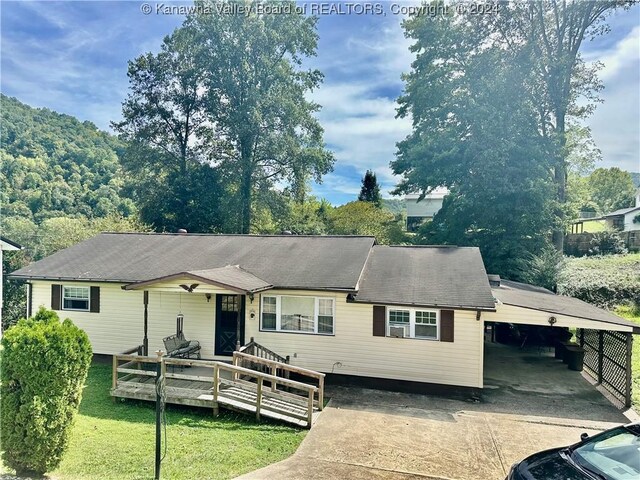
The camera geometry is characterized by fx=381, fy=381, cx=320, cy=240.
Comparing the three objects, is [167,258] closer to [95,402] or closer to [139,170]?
[95,402]

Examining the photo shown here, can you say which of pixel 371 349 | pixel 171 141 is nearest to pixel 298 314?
pixel 371 349

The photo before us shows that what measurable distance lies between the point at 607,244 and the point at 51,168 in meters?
51.3

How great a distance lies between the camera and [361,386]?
10570 mm

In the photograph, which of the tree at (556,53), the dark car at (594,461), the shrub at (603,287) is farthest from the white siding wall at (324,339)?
the tree at (556,53)

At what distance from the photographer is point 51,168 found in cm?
3756

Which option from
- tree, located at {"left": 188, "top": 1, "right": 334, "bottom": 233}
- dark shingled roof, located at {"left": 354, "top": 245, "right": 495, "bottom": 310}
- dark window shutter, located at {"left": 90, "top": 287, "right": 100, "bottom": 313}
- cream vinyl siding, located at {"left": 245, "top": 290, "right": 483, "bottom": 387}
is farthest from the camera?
tree, located at {"left": 188, "top": 1, "right": 334, "bottom": 233}

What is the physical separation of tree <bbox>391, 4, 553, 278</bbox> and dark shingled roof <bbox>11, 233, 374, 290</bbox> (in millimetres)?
10535

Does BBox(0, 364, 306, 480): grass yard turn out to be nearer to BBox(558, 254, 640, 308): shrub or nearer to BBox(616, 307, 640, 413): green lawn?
BBox(616, 307, 640, 413): green lawn

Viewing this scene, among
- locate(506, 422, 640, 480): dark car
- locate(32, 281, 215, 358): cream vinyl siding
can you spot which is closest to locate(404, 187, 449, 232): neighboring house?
locate(32, 281, 215, 358): cream vinyl siding

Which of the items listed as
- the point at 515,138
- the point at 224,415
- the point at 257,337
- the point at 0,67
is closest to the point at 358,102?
the point at 515,138

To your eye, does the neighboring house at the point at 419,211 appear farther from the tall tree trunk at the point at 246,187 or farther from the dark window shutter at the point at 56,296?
the dark window shutter at the point at 56,296

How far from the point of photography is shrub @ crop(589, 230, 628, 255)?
31.4 metres

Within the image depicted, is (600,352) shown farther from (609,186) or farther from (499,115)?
(609,186)

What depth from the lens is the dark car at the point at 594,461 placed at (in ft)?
13.4
